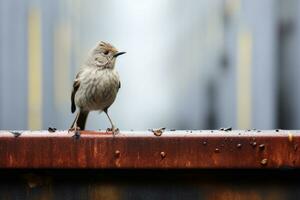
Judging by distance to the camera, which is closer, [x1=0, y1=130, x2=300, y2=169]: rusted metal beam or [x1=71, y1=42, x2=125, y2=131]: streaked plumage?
[x1=0, y1=130, x2=300, y2=169]: rusted metal beam

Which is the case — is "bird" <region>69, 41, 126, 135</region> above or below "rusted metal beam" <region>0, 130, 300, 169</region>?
above

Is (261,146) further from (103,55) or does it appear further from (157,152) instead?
(103,55)

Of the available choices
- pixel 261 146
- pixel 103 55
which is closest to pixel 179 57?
pixel 103 55

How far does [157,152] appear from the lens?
3.42 feet

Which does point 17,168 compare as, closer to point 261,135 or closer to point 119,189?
point 119,189

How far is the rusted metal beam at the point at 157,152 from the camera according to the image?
40.8 inches

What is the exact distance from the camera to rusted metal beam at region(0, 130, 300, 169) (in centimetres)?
104

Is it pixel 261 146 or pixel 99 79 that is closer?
pixel 261 146

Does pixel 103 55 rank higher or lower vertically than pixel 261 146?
higher

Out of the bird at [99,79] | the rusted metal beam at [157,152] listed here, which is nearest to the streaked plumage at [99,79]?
the bird at [99,79]

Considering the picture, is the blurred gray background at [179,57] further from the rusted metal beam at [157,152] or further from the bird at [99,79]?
the rusted metal beam at [157,152]

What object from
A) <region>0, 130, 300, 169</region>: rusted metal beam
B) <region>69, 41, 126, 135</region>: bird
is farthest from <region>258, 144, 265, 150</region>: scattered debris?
<region>69, 41, 126, 135</region>: bird

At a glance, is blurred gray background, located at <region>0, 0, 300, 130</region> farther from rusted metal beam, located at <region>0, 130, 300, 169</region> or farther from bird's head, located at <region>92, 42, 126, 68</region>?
rusted metal beam, located at <region>0, 130, 300, 169</region>

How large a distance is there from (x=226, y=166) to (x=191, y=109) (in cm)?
224
